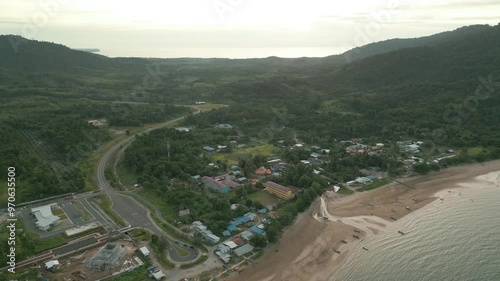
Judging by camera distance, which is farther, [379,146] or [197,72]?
[197,72]

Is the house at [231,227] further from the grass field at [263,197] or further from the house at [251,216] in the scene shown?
the grass field at [263,197]

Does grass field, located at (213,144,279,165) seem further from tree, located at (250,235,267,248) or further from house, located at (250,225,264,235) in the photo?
tree, located at (250,235,267,248)

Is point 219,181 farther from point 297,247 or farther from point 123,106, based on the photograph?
point 123,106

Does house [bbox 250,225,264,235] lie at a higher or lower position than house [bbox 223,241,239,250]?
higher

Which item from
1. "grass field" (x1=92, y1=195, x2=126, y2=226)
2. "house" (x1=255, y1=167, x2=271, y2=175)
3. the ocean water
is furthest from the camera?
"house" (x1=255, y1=167, x2=271, y2=175)

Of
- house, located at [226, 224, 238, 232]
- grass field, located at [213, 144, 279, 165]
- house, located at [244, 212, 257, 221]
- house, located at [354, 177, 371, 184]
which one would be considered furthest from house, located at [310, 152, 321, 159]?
house, located at [226, 224, 238, 232]

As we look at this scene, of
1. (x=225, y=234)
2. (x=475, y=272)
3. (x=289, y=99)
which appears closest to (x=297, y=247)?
(x=225, y=234)

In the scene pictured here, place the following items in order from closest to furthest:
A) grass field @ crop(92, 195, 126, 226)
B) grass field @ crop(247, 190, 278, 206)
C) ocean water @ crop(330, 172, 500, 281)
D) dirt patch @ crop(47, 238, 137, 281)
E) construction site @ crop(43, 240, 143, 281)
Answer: dirt patch @ crop(47, 238, 137, 281) → construction site @ crop(43, 240, 143, 281) → ocean water @ crop(330, 172, 500, 281) → grass field @ crop(92, 195, 126, 226) → grass field @ crop(247, 190, 278, 206)
